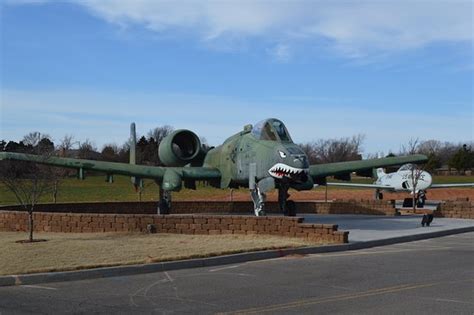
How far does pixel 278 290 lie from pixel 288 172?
10.4m

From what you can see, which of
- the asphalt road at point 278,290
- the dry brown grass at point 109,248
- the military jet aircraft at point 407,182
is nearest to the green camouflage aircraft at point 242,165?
the dry brown grass at point 109,248

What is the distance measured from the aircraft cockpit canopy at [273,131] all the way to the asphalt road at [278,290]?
28.6 ft

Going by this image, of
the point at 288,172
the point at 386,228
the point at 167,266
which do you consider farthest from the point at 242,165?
the point at 167,266

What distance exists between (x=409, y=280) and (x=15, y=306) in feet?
20.5

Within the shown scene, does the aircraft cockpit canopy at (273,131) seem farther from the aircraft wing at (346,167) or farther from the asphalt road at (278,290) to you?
the asphalt road at (278,290)

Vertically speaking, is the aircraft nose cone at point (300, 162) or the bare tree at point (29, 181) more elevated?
the aircraft nose cone at point (300, 162)

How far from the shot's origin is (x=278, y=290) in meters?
9.22

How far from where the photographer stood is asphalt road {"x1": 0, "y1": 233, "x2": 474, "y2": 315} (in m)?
7.87

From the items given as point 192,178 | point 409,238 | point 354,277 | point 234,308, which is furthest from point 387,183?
point 234,308

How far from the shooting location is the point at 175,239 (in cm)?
1547

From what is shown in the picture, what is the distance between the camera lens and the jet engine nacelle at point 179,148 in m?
26.0

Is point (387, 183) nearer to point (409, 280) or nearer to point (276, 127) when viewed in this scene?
point (276, 127)

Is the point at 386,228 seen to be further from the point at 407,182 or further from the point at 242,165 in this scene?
the point at 407,182

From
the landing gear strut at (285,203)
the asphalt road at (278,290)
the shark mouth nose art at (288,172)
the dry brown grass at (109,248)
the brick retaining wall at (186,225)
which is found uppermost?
the shark mouth nose art at (288,172)
